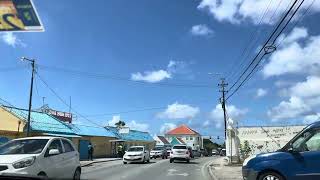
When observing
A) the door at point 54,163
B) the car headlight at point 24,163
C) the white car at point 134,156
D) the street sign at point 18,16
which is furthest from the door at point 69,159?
the white car at point 134,156

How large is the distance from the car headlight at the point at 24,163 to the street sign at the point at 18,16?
5017mm

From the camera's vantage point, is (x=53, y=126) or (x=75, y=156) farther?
(x=53, y=126)

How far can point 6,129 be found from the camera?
44031mm

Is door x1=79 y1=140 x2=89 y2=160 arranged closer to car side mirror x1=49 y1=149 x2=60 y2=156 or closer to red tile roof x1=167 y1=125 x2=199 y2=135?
car side mirror x1=49 y1=149 x2=60 y2=156

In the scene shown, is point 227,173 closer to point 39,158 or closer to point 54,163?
point 54,163

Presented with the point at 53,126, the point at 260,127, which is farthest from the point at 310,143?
the point at 53,126

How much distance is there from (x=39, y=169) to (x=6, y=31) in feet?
19.0

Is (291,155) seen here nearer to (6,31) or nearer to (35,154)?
(35,154)

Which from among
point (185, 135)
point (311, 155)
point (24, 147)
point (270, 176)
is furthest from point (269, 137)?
point (185, 135)

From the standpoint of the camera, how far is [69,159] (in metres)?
15.2

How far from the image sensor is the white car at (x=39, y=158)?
12812 millimetres

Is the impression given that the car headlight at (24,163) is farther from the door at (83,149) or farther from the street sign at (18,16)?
the door at (83,149)

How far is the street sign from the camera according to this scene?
16.5m

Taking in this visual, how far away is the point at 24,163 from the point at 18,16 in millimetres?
6062
